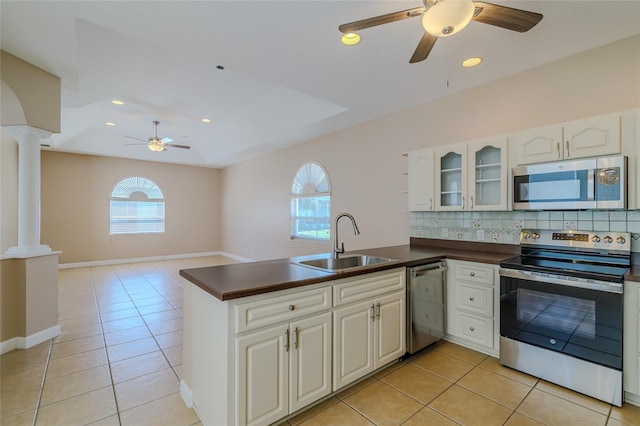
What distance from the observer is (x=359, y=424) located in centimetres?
184

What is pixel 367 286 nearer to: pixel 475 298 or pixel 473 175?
pixel 475 298

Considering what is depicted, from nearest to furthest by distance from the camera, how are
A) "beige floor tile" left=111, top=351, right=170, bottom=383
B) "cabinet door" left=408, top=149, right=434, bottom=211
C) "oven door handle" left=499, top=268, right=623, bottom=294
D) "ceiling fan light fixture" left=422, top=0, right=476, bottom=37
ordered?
"ceiling fan light fixture" left=422, top=0, right=476, bottom=37 < "oven door handle" left=499, top=268, right=623, bottom=294 < "beige floor tile" left=111, top=351, right=170, bottom=383 < "cabinet door" left=408, top=149, right=434, bottom=211

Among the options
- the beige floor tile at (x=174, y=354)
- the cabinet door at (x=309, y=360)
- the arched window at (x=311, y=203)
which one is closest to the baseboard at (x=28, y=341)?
the beige floor tile at (x=174, y=354)

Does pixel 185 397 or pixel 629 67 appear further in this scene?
pixel 629 67

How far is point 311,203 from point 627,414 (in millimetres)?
4674

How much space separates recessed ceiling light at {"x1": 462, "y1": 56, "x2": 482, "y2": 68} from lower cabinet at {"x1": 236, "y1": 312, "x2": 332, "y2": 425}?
2.61 m

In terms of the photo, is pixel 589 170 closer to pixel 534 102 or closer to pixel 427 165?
pixel 534 102

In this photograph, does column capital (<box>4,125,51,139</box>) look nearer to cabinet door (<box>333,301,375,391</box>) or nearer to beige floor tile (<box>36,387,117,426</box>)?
beige floor tile (<box>36,387,117,426</box>)

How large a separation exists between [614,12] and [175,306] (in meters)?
5.42

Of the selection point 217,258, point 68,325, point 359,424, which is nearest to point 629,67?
point 359,424

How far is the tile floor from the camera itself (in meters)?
1.90

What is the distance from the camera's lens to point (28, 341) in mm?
2928

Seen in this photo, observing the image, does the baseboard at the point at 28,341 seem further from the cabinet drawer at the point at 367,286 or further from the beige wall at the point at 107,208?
the beige wall at the point at 107,208

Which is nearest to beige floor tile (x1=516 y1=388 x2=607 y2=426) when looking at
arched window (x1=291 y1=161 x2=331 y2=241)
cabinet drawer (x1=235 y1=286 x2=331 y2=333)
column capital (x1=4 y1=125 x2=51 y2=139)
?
cabinet drawer (x1=235 y1=286 x2=331 y2=333)
